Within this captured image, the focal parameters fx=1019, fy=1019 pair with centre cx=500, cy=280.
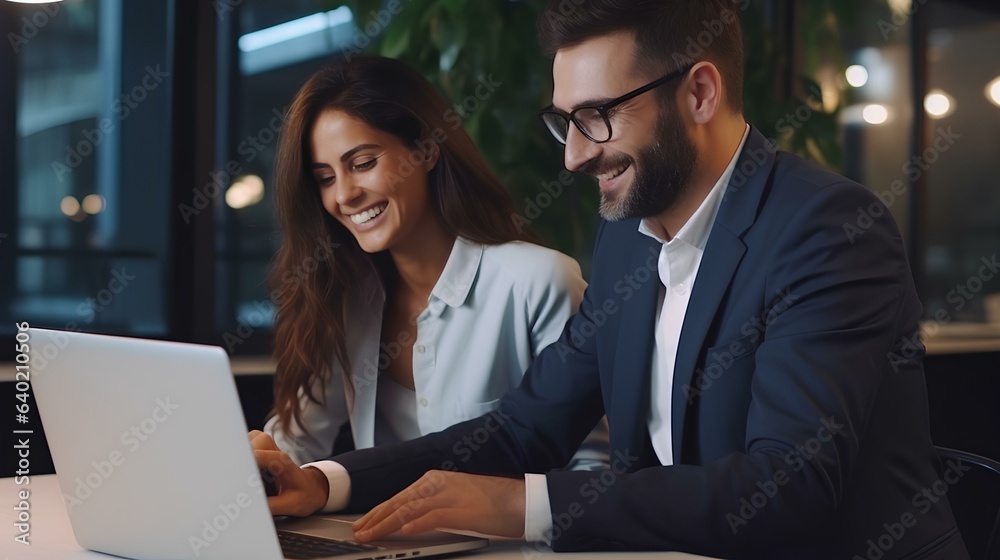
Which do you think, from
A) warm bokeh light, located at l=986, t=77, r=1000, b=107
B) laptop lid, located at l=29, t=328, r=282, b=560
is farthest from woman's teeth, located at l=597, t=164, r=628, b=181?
warm bokeh light, located at l=986, t=77, r=1000, b=107

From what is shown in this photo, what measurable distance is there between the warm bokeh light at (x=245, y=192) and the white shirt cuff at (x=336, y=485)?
Answer: 161 cm

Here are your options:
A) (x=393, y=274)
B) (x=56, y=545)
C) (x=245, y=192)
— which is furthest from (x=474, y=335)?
(x=245, y=192)

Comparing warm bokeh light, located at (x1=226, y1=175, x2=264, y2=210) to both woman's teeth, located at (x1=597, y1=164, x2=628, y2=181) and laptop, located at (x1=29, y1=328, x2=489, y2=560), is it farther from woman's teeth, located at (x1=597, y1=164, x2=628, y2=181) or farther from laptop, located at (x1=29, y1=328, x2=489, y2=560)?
laptop, located at (x1=29, y1=328, x2=489, y2=560)

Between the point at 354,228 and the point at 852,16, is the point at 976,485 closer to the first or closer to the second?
the point at 852,16

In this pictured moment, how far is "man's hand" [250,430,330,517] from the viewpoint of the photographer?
4.39 feet

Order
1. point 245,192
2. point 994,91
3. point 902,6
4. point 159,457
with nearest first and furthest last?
point 159,457 → point 245,192 → point 902,6 → point 994,91

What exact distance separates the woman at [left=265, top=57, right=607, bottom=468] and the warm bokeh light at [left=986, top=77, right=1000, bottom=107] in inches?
183

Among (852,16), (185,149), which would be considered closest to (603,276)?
(185,149)

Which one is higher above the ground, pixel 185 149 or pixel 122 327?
pixel 185 149

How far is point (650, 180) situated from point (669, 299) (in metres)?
0.19

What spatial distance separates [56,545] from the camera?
47.2 inches

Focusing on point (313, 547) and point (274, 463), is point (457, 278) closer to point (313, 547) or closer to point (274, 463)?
point (274, 463)

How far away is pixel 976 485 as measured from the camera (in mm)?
2742

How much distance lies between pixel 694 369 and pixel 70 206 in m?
1.90
